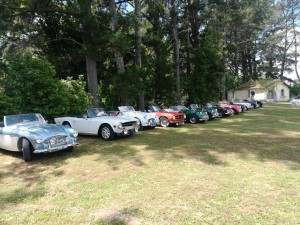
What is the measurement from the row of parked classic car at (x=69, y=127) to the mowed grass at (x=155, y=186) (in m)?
0.46

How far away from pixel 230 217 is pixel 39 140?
17.6 ft

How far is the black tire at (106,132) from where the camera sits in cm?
1002

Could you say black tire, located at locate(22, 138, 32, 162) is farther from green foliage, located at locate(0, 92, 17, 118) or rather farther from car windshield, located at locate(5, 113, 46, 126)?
green foliage, located at locate(0, 92, 17, 118)

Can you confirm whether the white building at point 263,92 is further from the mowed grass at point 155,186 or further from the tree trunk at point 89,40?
the mowed grass at point 155,186

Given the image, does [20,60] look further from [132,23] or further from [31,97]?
[132,23]

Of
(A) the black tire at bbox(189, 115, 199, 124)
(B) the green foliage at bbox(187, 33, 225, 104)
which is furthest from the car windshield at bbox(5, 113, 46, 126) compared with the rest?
(B) the green foliage at bbox(187, 33, 225, 104)

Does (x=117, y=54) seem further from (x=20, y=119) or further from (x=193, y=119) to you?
(x=20, y=119)

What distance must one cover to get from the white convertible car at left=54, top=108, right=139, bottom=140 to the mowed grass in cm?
149

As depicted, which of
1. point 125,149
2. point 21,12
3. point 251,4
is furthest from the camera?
point 251,4

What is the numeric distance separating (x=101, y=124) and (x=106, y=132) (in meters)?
0.41

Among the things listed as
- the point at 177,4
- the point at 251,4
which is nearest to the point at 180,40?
the point at 177,4

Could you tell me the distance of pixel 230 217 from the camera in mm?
3758

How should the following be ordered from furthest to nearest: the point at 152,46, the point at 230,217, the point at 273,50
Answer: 1. the point at 273,50
2. the point at 152,46
3. the point at 230,217

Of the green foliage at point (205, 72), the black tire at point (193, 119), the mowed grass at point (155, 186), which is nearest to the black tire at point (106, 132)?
the mowed grass at point (155, 186)
